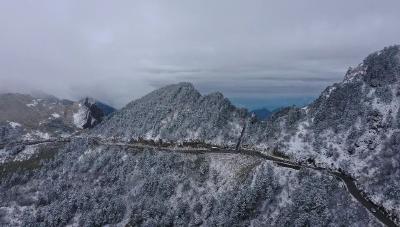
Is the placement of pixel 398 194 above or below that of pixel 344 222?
above

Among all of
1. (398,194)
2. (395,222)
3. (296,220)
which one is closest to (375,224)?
(395,222)

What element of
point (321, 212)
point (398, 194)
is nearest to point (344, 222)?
point (321, 212)

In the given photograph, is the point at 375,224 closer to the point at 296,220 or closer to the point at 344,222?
the point at 344,222

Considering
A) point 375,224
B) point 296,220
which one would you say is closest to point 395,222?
point 375,224

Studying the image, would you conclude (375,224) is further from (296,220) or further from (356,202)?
(296,220)

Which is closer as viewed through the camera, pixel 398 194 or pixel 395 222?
pixel 395 222

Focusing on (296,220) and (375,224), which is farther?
(296,220)

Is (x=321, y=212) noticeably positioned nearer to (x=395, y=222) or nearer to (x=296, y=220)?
(x=296, y=220)
